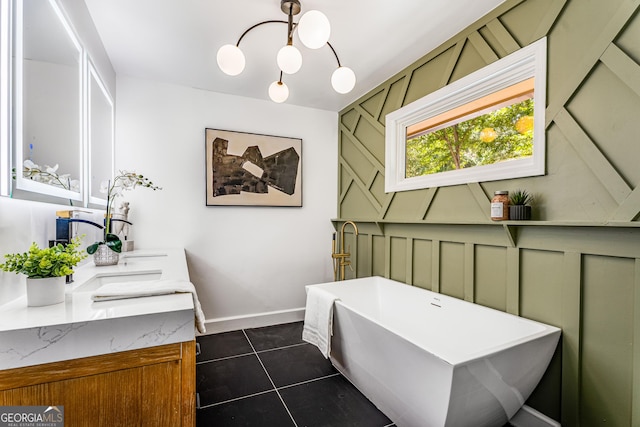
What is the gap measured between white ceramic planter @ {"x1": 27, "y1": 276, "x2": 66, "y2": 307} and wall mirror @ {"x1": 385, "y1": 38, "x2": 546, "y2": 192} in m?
2.38

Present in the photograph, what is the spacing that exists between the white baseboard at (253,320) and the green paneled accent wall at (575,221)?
1.92 m

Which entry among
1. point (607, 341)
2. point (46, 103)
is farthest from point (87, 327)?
point (607, 341)

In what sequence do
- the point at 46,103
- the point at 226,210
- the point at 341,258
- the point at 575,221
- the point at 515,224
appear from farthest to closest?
1. the point at 341,258
2. the point at 226,210
3. the point at 515,224
4. the point at 575,221
5. the point at 46,103

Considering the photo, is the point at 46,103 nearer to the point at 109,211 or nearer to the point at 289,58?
the point at 109,211

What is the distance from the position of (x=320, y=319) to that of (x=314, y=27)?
74.3 inches

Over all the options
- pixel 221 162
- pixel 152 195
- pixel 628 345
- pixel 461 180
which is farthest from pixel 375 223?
pixel 152 195

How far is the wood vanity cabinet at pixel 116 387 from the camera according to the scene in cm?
83

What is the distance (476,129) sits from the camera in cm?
228

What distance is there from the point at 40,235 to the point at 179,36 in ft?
5.65

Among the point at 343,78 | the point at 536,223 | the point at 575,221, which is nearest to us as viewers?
the point at 575,221

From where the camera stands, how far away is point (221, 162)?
321 cm

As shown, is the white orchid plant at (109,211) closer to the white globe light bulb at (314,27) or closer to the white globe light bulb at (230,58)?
the white globe light bulb at (230,58)

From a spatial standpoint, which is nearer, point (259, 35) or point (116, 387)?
point (116, 387)


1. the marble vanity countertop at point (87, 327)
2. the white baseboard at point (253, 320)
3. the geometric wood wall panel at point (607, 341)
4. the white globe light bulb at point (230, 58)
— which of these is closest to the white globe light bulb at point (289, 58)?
the white globe light bulb at point (230, 58)
